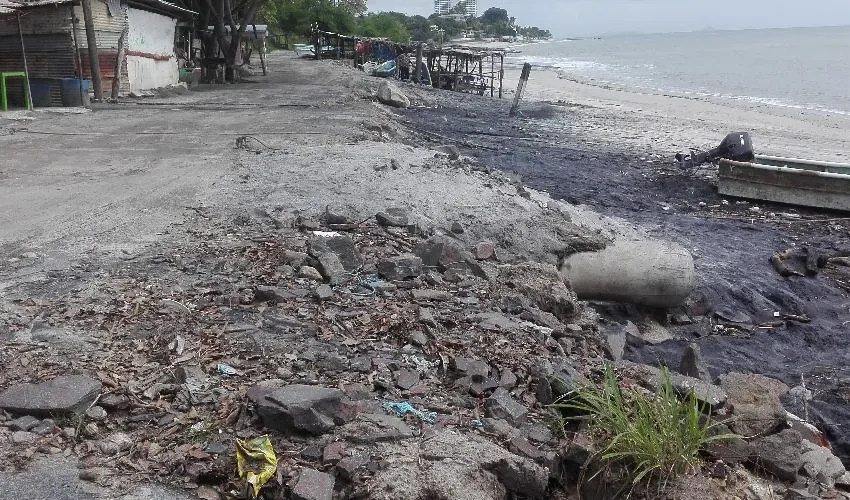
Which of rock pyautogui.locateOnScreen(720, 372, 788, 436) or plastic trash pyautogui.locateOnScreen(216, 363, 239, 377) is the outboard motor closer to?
rock pyautogui.locateOnScreen(720, 372, 788, 436)

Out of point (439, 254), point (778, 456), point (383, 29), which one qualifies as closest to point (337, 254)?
point (439, 254)

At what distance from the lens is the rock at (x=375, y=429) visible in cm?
366

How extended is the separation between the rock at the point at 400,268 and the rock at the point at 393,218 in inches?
57.6

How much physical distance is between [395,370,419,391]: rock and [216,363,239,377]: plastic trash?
95 cm

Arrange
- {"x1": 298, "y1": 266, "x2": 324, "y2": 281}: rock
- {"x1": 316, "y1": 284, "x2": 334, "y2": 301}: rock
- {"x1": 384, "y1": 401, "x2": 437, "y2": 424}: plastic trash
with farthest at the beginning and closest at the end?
{"x1": 298, "y1": 266, "x2": 324, "y2": 281}: rock
{"x1": 316, "y1": 284, "x2": 334, "y2": 301}: rock
{"x1": 384, "y1": 401, "x2": 437, "y2": 424}: plastic trash

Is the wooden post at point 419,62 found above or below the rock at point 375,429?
above

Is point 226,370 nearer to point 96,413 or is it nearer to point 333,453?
point 96,413

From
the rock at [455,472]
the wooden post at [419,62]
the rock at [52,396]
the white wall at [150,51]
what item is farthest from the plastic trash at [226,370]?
the wooden post at [419,62]

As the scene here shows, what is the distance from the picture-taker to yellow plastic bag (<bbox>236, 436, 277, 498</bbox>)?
331 cm

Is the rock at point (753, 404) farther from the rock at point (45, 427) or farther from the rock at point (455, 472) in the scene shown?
the rock at point (45, 427)

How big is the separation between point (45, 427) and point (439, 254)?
12.1 feet

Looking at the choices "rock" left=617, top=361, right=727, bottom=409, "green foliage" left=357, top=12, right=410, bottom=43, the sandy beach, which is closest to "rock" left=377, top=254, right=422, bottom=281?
"rock" left=617, top=361, right=727, bottom=409

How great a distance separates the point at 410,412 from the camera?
13.2 ft

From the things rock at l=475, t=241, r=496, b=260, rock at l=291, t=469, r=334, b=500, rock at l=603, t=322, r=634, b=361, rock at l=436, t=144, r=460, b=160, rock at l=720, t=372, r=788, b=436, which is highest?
rock at l=436, t=144, r=460, b=160
